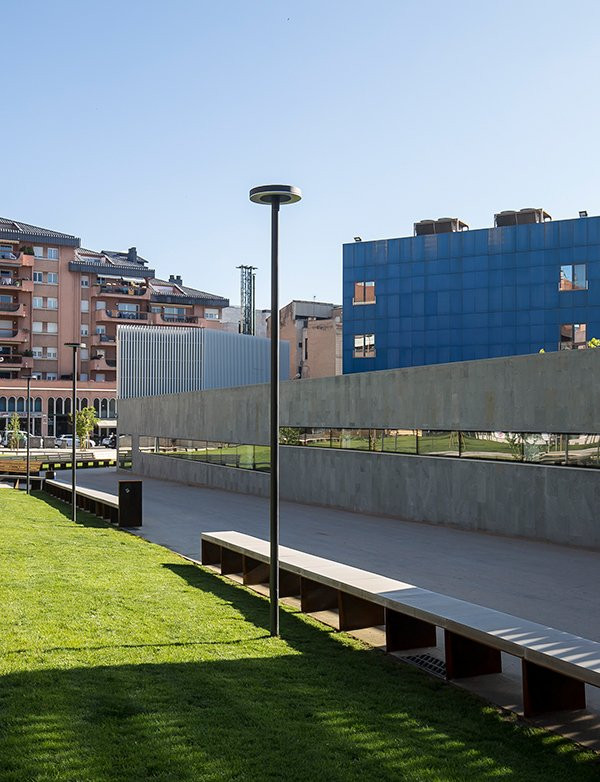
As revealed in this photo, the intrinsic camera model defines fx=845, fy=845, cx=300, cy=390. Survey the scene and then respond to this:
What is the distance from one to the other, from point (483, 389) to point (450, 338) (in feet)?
156

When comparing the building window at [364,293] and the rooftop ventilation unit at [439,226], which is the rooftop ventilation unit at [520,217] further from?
the building window at [364,293]

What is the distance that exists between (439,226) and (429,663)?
6308 cm

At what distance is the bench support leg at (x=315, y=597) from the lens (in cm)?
1132

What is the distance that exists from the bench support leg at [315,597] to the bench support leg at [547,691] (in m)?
4.32

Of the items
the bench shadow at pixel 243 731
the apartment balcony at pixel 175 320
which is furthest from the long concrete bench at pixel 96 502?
the apartment balcony at pixel 175 320

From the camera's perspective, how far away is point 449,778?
18.6 feet

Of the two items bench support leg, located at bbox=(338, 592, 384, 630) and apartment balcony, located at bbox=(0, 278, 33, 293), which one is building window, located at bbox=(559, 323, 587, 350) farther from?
apartment balcony, located at bbox=(0, 278, 33, 293)

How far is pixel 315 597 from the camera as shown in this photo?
11.4 metres

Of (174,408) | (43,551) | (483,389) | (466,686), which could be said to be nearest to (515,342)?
(174,408)

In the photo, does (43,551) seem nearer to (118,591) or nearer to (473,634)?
(118,591)

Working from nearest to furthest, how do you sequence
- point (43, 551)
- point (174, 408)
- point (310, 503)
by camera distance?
point (43, 551), point (310, 503), point (174, 408)

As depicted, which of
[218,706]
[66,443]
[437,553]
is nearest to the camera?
[218,706]

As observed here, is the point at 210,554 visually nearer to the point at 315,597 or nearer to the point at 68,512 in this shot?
the point at 315,597

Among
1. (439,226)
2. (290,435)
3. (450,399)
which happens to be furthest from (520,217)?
(450,399)
